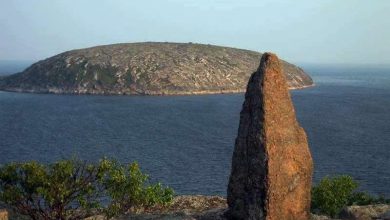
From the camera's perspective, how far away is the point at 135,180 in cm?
3672

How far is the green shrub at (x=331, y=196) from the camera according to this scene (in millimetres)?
48231

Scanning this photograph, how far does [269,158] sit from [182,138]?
3660 inches

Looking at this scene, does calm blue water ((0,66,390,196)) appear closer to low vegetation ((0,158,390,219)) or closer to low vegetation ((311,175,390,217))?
low vegetation ((311,175,390,217))

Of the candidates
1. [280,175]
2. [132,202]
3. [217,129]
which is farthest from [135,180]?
[217,129]

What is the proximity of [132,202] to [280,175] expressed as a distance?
1335cm

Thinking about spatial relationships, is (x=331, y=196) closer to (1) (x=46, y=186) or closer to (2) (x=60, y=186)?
(2) (x=60, y=186)

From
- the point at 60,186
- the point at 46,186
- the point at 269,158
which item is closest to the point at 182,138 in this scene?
the point at 46,186

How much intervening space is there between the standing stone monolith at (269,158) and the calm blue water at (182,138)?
41422 millimetres

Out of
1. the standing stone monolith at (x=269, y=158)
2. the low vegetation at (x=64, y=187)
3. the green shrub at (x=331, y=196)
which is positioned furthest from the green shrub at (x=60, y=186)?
the green shrub at (x=331, y=196)

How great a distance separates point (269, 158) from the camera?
30.1 metres

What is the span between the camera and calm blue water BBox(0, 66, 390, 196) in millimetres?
86250

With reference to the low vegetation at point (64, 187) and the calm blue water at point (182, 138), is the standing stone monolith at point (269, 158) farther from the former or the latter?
the calm blue water at point (182, 138)

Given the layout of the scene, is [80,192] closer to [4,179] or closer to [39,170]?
[39,170]

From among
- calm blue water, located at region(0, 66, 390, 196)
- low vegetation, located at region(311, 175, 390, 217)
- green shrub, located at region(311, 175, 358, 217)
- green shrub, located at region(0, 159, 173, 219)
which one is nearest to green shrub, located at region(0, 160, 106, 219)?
green shrub, located at region(0, 159, 173, 219)
